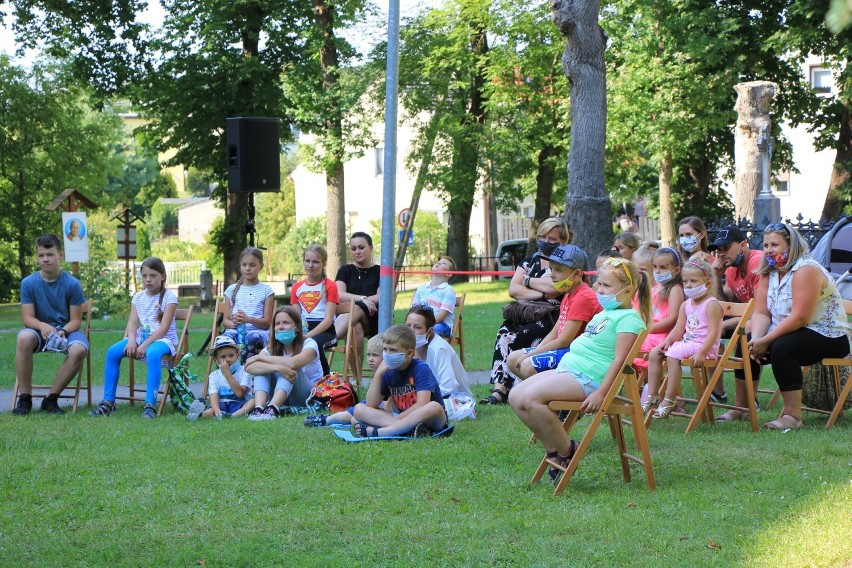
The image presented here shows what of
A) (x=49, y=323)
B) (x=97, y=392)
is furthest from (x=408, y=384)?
(x=97, y=392)

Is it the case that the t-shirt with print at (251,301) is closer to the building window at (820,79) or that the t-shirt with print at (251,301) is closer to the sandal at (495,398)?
the sandal at (495,398)

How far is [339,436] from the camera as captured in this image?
314 inches

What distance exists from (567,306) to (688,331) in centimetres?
128

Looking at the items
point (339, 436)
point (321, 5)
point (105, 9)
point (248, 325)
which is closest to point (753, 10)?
point (321, 5)

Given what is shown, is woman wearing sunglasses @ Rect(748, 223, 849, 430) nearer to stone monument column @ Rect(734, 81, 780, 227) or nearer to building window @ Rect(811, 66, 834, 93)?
stone monument column @ Rect(734, 81, 780, 227)

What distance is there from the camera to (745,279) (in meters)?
9.16

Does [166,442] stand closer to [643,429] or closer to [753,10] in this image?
[643,429]

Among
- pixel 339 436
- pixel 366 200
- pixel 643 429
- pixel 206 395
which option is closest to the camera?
pixel 643 429

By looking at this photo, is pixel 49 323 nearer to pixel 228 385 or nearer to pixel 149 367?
pixel 149 367

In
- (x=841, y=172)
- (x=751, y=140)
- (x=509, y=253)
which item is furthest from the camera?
(x=509, y=253)

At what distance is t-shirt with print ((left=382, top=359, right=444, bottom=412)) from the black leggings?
7.83ft

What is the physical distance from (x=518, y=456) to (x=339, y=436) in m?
1.45

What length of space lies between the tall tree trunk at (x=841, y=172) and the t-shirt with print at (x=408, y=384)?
24.2 m

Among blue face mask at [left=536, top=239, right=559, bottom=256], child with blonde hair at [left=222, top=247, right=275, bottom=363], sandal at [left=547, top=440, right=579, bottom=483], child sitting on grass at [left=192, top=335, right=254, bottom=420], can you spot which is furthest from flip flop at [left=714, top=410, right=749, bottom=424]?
child with blonde hair at [left=222, top=247, right=275, bottom=363]
